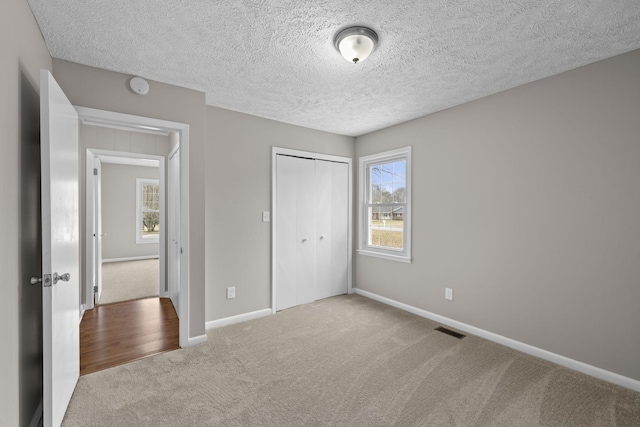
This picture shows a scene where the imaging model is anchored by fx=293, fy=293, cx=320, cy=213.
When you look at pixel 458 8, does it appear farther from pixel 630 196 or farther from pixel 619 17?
pixel 630 196

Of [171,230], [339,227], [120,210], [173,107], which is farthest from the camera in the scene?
[120,210]

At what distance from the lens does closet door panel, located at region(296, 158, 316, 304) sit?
403cm

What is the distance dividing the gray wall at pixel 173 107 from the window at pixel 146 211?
5.52 metres

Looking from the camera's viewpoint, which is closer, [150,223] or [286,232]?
[286,232]

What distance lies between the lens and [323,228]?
4.29m

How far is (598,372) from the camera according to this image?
7.54 ft

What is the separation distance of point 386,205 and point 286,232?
1.47 metres

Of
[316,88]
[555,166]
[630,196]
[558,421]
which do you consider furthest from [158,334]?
[630,196]

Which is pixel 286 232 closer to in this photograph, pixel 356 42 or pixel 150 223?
pixel 356 42

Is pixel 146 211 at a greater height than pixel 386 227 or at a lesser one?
greater

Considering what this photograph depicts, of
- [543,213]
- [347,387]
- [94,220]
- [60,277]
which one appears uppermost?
[543,213]

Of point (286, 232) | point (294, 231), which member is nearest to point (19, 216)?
point (286, 232)

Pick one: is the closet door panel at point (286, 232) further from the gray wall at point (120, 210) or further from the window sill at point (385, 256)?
the gray wall at point (120, 210)

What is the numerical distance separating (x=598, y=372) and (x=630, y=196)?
54.5 inches
